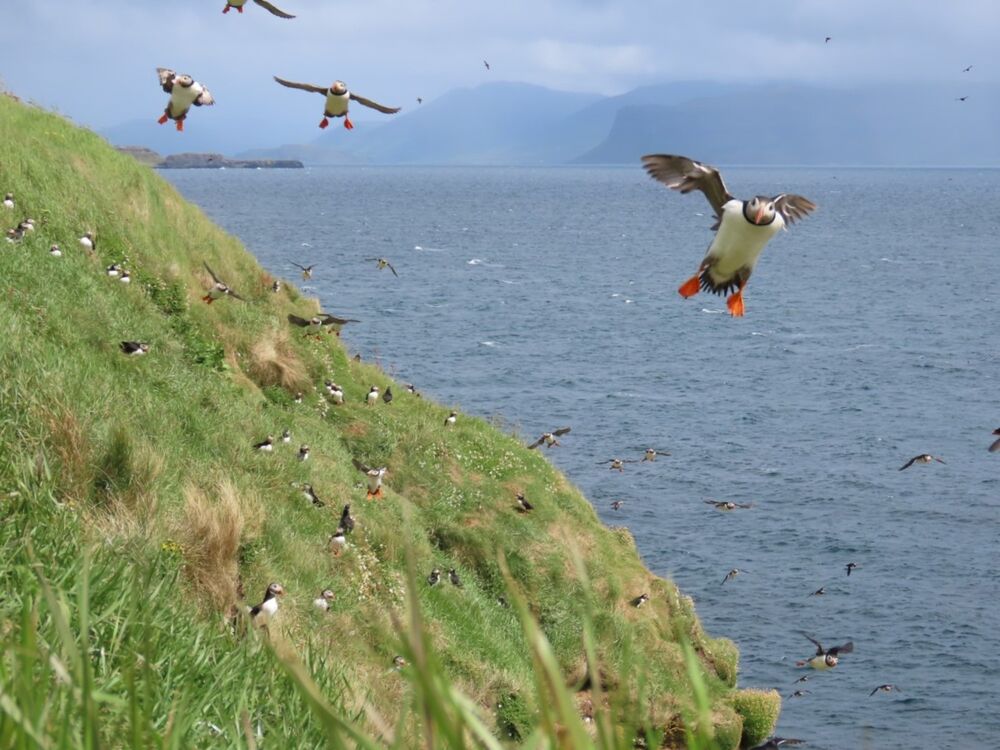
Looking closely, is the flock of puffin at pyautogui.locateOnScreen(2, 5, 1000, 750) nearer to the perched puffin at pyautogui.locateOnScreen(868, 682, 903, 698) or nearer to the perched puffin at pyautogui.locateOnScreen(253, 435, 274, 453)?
the perched puffin at pyautogui.locateOnScreen(253, 435, 274, 453)

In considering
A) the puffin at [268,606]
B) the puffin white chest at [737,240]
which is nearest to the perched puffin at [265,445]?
the puffin at [268,606]

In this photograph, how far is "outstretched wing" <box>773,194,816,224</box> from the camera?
1005cm

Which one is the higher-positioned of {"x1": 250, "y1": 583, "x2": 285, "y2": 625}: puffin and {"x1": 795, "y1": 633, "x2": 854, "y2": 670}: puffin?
{"x1": 250, "y1": 583, "x2": 285, "y2": 625}: puffin

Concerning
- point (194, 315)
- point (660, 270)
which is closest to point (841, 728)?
point (194, 315)

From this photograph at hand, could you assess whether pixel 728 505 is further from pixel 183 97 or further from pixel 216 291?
pixel 183 97

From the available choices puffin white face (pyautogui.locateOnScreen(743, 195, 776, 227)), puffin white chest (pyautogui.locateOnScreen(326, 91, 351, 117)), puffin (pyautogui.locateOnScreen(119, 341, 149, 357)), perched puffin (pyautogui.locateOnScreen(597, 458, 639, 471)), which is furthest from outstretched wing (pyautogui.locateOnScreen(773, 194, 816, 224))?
perched puffin (pyautogui.locateOnScreen(597, 458, 639, 471))

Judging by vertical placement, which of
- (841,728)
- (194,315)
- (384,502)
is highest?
(194,315)

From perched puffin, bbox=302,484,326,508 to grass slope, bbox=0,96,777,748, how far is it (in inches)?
7.7

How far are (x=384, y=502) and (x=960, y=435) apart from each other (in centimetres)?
3875

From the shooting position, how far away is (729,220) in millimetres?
9812

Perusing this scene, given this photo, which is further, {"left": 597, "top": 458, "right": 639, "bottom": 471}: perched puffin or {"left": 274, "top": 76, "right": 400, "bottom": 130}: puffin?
{"left": 597, "top": 458, "right": 639, "bottom": 471}: perched puffin

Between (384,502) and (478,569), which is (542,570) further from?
(384,502)

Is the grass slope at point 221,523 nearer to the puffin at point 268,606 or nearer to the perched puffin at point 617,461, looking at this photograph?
the puffin at point 268,606

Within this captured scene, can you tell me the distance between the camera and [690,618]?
27016mm
